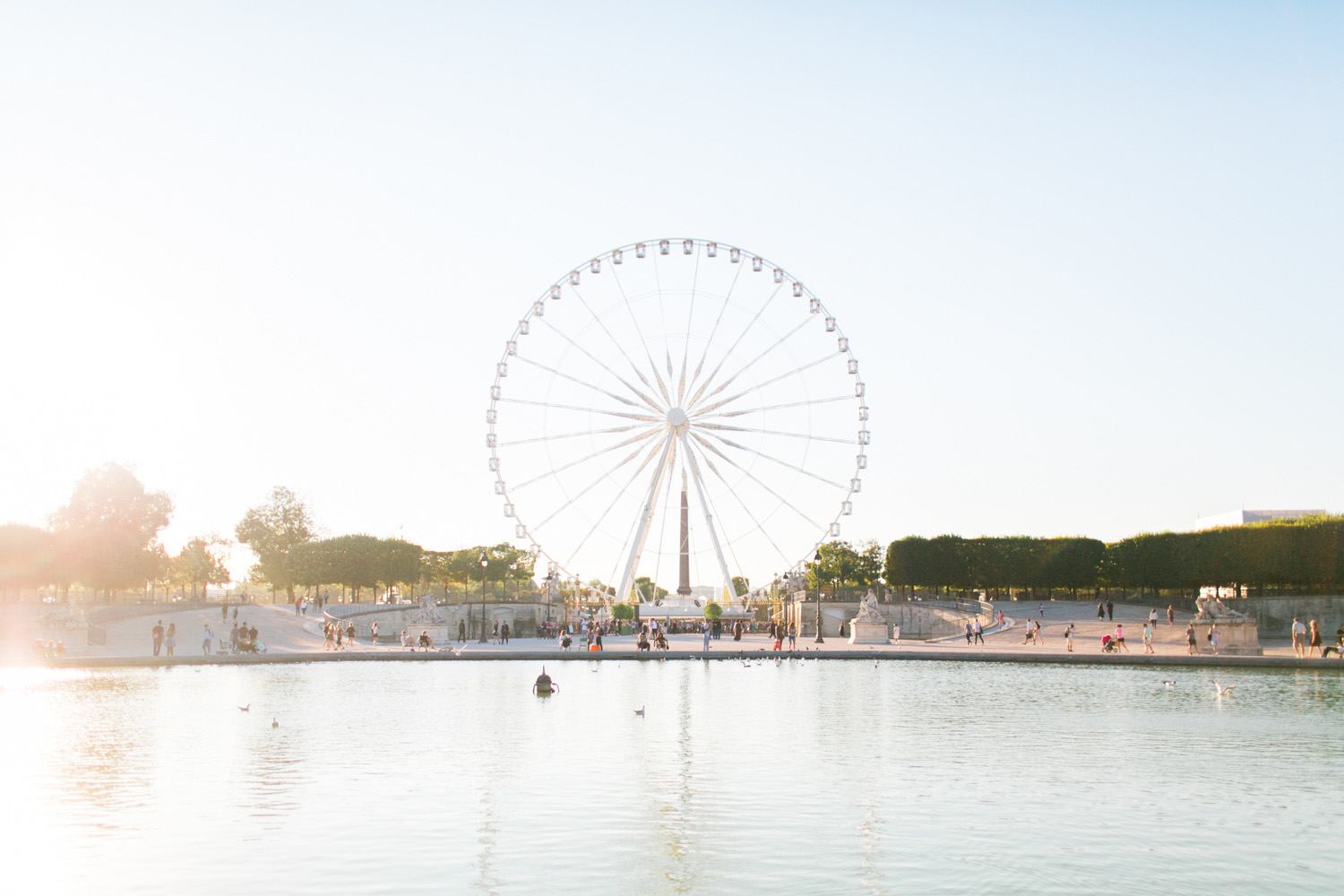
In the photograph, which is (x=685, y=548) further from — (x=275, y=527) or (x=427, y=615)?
(x=275, y=527)

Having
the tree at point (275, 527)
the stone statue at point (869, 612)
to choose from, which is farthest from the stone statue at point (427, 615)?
the tree at point (275, 527)

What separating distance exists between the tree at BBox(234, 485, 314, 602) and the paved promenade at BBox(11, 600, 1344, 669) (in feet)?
106

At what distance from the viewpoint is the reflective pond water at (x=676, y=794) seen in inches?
361

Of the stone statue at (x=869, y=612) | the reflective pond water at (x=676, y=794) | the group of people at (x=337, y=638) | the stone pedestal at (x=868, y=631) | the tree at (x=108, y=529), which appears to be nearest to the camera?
the reflective pond water at (x=676, y=794)

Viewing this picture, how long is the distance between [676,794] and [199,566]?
90.8m

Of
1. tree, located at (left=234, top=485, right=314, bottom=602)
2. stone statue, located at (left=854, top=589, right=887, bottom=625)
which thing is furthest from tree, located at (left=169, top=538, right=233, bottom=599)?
stone statue, located at (left=854, top=589, right=887, bottom=625)

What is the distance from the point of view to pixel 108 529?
224 ft

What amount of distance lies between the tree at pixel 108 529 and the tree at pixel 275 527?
50.7 feet

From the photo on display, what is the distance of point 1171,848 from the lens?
390 inches

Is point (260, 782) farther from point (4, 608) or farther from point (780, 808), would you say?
point (4, 608)

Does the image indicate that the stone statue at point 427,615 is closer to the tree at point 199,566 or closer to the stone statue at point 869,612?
the stone statue at point 869,612

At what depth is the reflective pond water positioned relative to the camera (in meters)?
9.17

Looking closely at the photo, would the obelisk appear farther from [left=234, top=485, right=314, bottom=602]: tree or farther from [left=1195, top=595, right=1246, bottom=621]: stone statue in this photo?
[left=234, top=485, right=314, bottom=602]: tree

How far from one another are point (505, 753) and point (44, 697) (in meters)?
12.3
